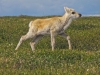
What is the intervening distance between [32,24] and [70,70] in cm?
824

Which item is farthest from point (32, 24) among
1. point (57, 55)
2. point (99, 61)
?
point (99, 61)

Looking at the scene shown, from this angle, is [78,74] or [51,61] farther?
[51,61]

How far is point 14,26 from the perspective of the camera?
2775cm

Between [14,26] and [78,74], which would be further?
[14,26]

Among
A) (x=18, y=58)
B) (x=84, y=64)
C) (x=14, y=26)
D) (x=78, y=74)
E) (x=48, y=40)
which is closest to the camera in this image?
(x=78, y=74)

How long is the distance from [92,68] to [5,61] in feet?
11.5

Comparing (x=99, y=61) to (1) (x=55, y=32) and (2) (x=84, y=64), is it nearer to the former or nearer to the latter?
(2) (x=84, y=64)

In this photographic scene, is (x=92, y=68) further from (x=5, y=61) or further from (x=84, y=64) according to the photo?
(x=5, y=61)

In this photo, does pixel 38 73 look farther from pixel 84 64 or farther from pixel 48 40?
pixel 48 40

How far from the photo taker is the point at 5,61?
13.6 metres

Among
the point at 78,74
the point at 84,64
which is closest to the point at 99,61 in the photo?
the point at 84,64

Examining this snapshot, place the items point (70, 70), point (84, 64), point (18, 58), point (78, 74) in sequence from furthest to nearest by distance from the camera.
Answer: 1. point (18, 58)
2. point (84, 64)
3. point (70, 70)
4. point (78, 74)

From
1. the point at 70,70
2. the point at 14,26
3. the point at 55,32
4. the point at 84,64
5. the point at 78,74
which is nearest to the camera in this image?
the point at 78,74

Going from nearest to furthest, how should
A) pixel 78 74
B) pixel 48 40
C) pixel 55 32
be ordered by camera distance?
pixel 78 74 < pixel 55 32 < pixel 48 40
